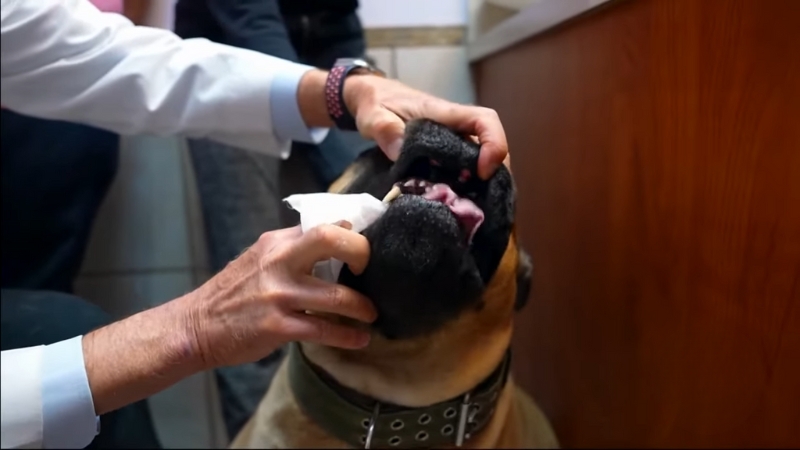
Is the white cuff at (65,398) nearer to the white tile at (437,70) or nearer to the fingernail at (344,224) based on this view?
the fingernail at (344,224)

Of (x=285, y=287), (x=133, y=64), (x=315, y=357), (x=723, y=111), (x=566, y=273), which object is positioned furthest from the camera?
(x=566, y=273)

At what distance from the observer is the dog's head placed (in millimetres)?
688

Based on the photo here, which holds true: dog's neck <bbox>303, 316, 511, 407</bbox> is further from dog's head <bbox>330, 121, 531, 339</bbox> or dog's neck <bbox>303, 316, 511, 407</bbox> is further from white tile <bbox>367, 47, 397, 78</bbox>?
white tile <bbox>367, 47, 397, 78</bbox>

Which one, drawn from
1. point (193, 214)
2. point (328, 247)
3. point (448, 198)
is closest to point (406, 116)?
point (448, 198)

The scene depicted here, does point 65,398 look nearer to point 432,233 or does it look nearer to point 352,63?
point 432,233

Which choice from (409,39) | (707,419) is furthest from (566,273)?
(409,39)

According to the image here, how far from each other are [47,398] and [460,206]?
41 cm

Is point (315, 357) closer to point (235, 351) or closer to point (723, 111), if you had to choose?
point (235, 351)

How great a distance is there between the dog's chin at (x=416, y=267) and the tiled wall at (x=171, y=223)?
10.1 inches

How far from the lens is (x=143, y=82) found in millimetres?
1070

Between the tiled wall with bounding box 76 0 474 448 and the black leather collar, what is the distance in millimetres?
189

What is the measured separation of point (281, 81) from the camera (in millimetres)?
1061

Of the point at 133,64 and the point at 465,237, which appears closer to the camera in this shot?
the point at 465,237

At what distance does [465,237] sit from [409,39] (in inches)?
18.6
